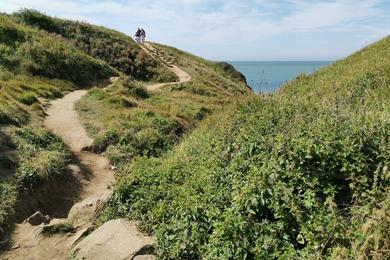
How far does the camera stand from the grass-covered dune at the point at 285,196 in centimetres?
522

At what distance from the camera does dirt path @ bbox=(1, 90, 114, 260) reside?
812 centimetres

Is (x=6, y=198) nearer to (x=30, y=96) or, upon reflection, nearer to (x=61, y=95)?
(x=30, y=96)

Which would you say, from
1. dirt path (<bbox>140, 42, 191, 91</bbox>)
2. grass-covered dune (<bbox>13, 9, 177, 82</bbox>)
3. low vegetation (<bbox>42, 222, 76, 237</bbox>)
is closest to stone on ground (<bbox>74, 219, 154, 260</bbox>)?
low vegetation (<bbox>42, 222, 76, 237</bbox>)

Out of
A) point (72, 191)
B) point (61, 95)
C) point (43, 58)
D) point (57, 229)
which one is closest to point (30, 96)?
point (61, 95)

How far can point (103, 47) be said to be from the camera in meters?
38.1

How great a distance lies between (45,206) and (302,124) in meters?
6.74

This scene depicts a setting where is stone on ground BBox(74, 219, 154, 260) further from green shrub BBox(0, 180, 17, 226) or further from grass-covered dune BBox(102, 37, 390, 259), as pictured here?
green shrub BBox(0, 180, 17, 226)

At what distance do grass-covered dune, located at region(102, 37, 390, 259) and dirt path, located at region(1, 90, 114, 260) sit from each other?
93cm

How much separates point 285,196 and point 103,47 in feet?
114

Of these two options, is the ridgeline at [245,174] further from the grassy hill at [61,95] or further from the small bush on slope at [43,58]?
the small bush on slope at [43,58]

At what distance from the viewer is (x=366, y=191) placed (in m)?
5.57

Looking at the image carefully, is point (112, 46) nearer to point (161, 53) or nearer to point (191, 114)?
point (161, 53)

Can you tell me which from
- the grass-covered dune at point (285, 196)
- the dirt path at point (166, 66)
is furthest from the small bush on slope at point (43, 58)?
the grass-covered dune at point (285, 196)

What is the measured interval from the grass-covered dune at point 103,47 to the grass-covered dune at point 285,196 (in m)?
28.2
